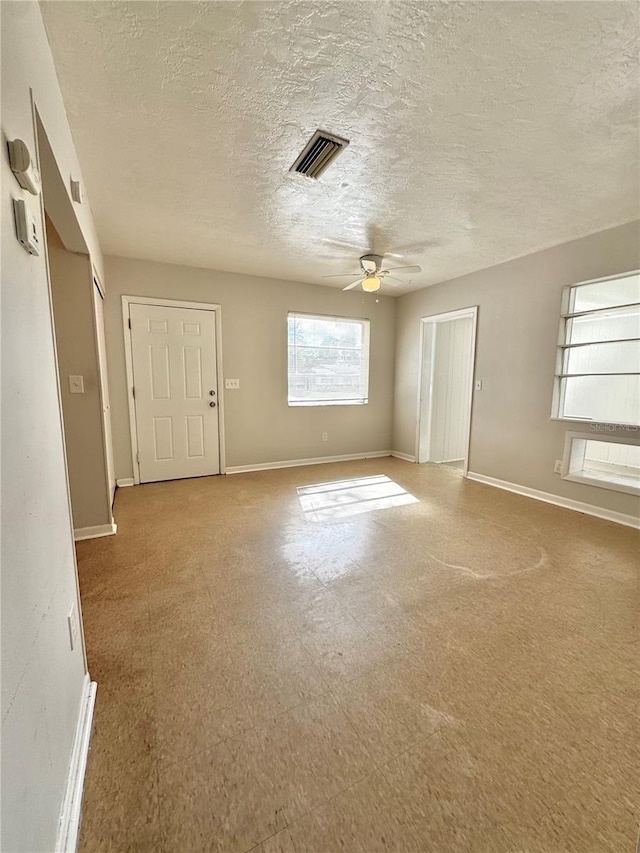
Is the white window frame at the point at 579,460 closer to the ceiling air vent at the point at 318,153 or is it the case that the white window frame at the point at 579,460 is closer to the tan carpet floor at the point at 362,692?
the tan carpet floor at the point at 362,692

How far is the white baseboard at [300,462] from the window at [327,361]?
81cm

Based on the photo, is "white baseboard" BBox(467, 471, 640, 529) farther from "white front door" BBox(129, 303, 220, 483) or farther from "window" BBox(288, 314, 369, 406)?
"white front door" BBox(129, 303, 220, 483)

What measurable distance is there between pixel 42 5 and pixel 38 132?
1.47ft

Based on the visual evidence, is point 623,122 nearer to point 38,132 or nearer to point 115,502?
point 38,132

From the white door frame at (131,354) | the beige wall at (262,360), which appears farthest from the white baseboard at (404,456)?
the white door frame at (131,354)

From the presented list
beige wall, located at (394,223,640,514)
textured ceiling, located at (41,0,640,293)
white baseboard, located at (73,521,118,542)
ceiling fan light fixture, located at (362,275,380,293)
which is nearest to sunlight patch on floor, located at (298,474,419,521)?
beige wall, located at (394,223,640,514)

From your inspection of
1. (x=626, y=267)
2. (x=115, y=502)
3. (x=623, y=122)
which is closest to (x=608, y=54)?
(x=623, y=122)

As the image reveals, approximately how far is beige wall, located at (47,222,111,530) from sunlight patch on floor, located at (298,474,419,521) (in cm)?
177

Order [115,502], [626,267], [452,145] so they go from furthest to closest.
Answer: [115,502], [626,267], [452,145]

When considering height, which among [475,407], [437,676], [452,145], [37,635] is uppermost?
[452,145]

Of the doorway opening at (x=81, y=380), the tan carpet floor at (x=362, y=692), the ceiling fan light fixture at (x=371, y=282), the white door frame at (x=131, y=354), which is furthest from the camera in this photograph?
the white door frame at (x=131, y=354)

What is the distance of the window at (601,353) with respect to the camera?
295 centimetres

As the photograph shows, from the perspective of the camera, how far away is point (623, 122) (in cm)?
177

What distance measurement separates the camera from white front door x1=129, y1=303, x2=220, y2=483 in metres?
3.95
